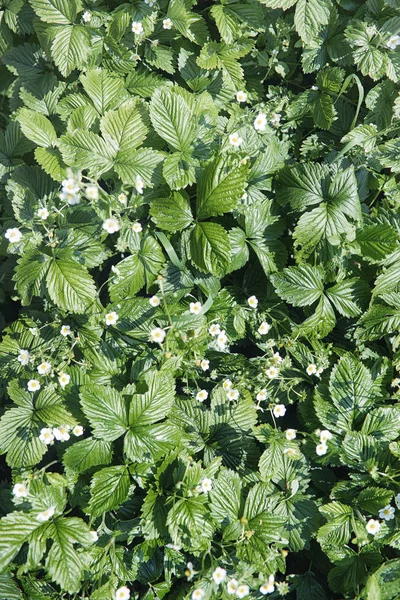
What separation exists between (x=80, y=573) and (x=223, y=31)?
236cm

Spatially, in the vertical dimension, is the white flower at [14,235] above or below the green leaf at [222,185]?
below

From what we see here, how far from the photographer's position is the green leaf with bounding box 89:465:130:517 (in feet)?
7.14

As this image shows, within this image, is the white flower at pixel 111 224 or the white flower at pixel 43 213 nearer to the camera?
the white flower at pixel 111 224

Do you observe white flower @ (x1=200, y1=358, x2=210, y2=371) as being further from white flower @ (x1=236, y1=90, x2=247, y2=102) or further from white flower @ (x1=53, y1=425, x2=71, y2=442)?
white flower @ (x1=236, y1=90, x2=247, y2=102)

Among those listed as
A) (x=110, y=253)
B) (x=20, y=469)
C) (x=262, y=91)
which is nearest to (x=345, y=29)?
(x=262, y=91)

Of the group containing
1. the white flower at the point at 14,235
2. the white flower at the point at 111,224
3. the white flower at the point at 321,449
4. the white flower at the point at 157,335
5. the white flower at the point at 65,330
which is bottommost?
the white flower at the point at 321,449

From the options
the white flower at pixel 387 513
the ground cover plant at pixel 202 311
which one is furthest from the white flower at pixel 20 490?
the white flower at pixel 387 513

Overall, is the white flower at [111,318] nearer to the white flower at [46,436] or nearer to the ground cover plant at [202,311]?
the ground cover plant at [202,311]

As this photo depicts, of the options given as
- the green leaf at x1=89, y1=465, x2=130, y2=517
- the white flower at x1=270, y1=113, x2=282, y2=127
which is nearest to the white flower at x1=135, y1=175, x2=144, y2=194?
the white flower at x1=270, y1=113, x2=282, y2=127

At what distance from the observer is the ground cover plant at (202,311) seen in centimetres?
222

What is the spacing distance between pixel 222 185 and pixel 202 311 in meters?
0.53

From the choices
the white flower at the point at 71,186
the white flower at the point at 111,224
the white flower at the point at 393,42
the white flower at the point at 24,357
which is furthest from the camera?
the white flower at the point at 393,42

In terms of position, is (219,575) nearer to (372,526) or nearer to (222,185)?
(372,526)

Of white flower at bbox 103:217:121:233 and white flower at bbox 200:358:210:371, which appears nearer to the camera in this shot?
white flower at bbox 103:217:121:233
